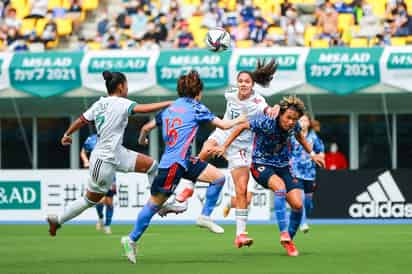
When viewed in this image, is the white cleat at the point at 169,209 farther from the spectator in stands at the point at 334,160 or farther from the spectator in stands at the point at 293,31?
the spectator in stands at the point at 293,31

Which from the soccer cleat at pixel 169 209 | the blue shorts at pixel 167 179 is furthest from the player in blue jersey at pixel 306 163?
the blue shorts at pixel 167 179

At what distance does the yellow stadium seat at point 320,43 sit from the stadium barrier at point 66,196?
494cm

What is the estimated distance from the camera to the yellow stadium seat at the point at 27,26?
3253 cm

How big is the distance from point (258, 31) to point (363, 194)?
6310mm

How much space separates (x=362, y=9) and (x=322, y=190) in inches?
246

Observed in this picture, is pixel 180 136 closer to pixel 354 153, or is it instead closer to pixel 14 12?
pixel 354 153

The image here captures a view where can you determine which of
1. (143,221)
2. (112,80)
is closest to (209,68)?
(112,80)

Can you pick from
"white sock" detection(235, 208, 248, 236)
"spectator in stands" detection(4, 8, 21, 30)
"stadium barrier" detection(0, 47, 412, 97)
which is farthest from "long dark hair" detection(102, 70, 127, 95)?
"spectator in stands" detection(4, 8, 21, 30)

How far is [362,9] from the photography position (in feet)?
100

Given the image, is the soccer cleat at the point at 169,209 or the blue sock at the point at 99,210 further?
the blue sock at the point at 99,210

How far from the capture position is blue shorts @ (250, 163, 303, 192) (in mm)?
14383

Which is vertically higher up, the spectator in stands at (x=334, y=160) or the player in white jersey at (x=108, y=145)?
the player in white jersey at (x=108, y=145)

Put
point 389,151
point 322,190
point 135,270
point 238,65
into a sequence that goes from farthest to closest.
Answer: point 389,151 → point 238,65 → point 322,190 → point 135,270

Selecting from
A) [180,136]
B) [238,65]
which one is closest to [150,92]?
[238,65]
